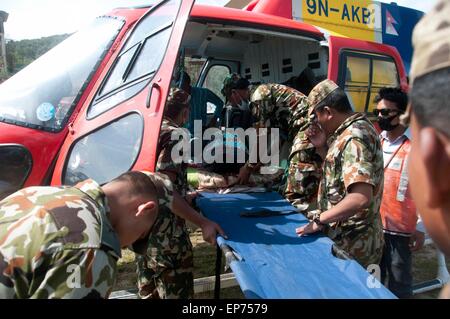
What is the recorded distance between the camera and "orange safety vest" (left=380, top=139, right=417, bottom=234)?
2750mm

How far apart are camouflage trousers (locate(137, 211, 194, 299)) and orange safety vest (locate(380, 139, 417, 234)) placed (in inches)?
61.4

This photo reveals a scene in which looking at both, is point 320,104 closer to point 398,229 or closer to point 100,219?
point 398,229

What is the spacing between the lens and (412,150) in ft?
2.21

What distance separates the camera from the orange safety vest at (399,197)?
2.75 m

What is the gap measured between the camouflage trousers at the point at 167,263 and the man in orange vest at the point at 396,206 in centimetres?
154

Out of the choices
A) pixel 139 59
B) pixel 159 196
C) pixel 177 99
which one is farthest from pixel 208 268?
pixel 159 196

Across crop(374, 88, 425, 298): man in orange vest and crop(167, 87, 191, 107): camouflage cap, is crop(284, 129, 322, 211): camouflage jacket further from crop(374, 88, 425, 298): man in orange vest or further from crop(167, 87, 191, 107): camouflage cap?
crop(167, 87, 191, 107): camouflage cap

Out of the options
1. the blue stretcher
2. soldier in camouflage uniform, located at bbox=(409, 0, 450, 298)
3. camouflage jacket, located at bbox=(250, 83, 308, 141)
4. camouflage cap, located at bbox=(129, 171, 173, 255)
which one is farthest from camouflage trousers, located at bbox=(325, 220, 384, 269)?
soldier in camouflage uniform, located at bbox=(409, 0, 450, 298)

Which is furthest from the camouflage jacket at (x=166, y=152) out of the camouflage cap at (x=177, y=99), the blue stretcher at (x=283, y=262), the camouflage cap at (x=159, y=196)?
the camouflage cap at (x=159, y=196)

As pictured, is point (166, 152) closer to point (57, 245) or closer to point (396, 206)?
point (57, 245)

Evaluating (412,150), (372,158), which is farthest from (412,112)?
(372,158)

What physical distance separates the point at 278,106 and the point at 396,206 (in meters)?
1.39

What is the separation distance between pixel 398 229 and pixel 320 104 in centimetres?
125

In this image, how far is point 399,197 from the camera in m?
2.78
